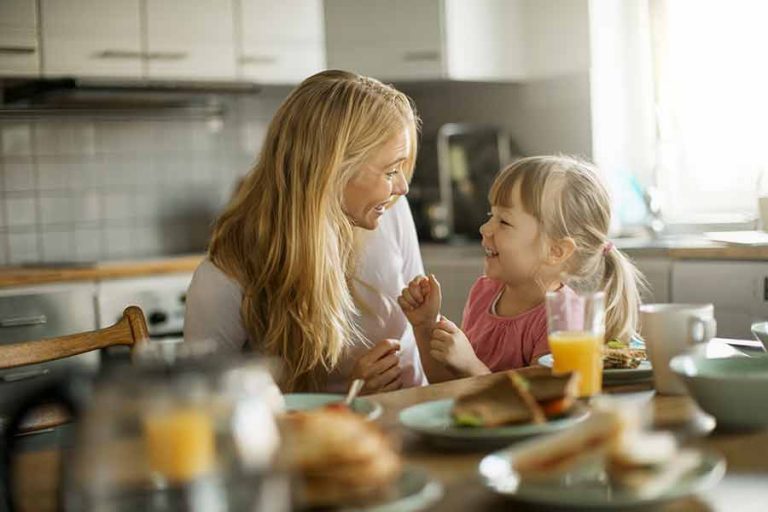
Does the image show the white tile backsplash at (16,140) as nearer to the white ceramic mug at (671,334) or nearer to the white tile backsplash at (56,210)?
the white tile backsplash at (56,210)

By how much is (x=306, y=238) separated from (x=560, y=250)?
21.6 inches

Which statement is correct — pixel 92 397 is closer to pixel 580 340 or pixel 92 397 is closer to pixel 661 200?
pixel 580 340

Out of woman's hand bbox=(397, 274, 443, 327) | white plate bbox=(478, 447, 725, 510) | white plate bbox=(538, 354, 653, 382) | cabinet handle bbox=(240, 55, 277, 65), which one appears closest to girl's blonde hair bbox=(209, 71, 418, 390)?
woman's hand bbox=(397, 274, 443, 327)

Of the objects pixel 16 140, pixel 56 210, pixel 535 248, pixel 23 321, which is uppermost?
pixel 16 140

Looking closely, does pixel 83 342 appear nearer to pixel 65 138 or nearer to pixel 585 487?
pixel 585 487

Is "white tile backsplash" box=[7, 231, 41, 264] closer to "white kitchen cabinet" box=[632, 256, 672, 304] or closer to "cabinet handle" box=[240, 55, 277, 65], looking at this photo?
"cabinet handle" box=[240, 55, 277, 65]

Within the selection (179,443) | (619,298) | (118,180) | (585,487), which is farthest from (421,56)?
(179,443)

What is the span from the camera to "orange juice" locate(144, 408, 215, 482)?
0.67 meters

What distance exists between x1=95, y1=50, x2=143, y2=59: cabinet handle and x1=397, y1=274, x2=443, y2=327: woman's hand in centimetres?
220

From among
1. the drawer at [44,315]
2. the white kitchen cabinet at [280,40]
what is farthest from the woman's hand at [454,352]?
the white kitchen cabinet at [280,40]

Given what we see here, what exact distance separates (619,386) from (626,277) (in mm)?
534

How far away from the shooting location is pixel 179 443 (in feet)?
2.19

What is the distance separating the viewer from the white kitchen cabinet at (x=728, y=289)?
10.9 feet

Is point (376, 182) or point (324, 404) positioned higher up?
point (376, 182)
